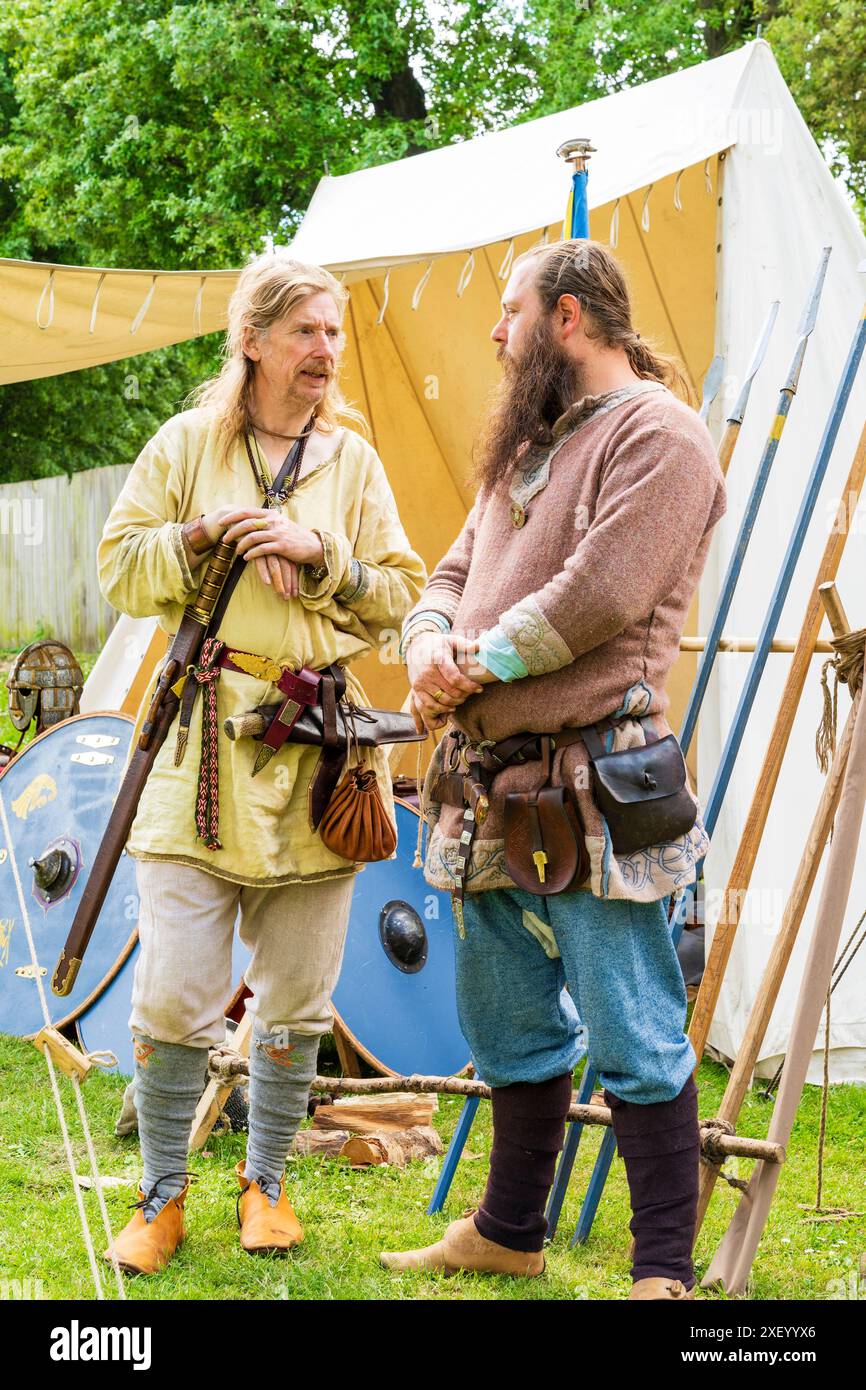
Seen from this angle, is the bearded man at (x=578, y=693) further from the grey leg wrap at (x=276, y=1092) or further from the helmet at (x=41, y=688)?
the helmet at (x=41, y=688)

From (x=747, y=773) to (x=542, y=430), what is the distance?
1.88 metres

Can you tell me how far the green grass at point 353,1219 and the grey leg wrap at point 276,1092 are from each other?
6.0 inches

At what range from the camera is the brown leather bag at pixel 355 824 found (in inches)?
90.7

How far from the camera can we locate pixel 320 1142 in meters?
3.12

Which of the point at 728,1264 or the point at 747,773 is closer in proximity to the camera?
the point at 728,1264

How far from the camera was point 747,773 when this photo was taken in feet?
12.2

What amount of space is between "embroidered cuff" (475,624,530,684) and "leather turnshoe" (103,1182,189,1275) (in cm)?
111

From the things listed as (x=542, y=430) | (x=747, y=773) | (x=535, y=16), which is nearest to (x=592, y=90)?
(x=535, y=16)

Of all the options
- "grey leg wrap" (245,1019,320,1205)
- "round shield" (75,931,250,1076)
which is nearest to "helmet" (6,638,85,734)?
"round shield" (75,931,250,1076)

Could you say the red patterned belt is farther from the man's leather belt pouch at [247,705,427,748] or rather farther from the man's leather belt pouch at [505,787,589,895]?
the man's leather belt pouch at [505,787,589,895]

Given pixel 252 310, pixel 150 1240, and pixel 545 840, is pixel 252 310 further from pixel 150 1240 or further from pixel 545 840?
pixel 150 1240

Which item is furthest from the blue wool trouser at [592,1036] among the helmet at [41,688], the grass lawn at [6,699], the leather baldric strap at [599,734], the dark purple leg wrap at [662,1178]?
the grass lawn at [6,699]

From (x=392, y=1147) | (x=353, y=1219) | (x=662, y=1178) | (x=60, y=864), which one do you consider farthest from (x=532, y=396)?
(x=60, y=864)
